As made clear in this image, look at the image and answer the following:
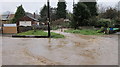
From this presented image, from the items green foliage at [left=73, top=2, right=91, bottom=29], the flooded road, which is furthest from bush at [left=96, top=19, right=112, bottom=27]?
the flooded road

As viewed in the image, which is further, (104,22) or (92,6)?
(92,6)

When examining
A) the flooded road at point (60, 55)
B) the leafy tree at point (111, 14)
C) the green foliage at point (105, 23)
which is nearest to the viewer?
the flooded road at point (60, 55)

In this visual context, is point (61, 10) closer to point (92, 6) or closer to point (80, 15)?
point (92, 6)

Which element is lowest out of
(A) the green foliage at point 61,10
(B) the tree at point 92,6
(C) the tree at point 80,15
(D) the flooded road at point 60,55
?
(D) the flooded road at point 60,55

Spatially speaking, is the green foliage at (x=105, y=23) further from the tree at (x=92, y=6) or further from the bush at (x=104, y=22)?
the tree at (x=92, y=6)

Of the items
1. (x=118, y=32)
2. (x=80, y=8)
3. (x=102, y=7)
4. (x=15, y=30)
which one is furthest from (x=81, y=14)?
(x=102, y=7)

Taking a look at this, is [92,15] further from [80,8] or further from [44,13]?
[44,13]

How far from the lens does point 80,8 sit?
21938 mm

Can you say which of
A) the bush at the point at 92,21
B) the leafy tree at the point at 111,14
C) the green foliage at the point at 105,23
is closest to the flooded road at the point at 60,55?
the green foliage at the point at 105,23

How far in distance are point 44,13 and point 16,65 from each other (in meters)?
41.7

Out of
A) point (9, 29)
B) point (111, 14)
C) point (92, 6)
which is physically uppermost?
point (92, 6)

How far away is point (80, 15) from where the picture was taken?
73.4ft

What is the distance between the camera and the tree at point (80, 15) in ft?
71.2

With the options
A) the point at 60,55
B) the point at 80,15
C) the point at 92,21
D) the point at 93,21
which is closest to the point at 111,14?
the point at 93,21
